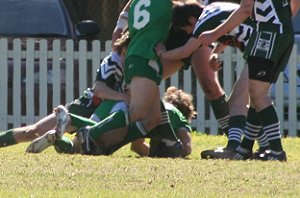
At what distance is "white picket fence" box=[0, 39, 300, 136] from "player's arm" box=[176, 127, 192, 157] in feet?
17.3

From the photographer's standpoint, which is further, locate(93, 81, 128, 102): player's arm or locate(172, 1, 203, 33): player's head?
locate(93, 81, 128, 102): player's arm

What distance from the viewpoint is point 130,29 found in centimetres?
1030

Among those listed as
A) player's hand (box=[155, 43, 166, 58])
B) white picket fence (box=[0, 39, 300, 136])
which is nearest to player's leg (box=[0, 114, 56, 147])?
player's hand (box=[155, 43, 166, 58])

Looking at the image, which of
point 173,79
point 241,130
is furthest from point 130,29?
point 173,79

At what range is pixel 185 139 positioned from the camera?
10.5 meters

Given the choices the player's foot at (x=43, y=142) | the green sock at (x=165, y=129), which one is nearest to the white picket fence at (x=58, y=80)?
the green sock at (x=165, y=129)

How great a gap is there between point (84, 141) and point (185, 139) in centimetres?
101

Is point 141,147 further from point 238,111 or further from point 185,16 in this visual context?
point 185,16

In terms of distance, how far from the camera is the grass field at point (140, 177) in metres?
7.82

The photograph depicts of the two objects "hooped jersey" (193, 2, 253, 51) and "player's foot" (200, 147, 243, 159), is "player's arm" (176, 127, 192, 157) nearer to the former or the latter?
"player's foot" (200, 147, 243, 159)

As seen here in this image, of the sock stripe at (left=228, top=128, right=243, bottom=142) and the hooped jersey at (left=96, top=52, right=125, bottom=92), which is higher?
the hooped jersey at (left=96, top=52, right=125, bottom=92)

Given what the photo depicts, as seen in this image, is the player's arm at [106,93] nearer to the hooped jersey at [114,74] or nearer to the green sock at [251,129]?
the hooped jersey at [114,74]

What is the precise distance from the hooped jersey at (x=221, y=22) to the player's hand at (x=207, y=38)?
29 cm

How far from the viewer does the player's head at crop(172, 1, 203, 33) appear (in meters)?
10.2
